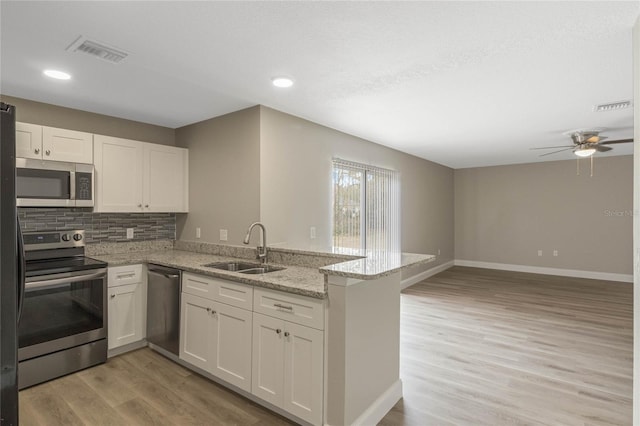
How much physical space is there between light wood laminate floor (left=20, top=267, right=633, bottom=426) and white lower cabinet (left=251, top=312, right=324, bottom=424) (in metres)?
0.19

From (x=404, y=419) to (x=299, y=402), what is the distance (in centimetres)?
73

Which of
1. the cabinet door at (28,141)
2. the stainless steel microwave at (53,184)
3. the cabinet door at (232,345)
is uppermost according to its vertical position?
the cabinet door at (28,141)

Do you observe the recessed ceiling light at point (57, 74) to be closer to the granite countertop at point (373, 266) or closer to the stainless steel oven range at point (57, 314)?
the stainless steel oven range at point (57, 314)

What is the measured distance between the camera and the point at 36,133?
2865 millimetres

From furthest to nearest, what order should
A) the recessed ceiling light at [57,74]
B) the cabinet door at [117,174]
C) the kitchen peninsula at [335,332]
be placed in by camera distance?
the cabinet door at [117,174], the recessed ceiling light at [57,74], the kitchen peninsula at [335,332]

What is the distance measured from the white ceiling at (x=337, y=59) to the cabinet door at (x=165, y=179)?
1.23ft

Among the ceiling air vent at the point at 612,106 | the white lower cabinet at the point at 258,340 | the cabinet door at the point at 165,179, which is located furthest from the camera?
the cabinet door at the point at 165,179

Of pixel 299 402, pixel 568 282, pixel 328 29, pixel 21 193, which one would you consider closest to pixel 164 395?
pixel 299 402

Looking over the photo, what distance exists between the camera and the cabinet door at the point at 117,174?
326cm

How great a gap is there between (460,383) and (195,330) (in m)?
2.16

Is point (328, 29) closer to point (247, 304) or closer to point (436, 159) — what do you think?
point (247, 304)

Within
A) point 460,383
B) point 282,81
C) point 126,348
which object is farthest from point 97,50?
point 460,383

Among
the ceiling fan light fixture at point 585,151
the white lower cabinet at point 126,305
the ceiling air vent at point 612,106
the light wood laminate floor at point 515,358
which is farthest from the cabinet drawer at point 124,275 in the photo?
the ceiling fan light fixture at point 585,151

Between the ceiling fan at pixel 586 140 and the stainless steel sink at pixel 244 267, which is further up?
the ceiling fan at pixel 586 140
